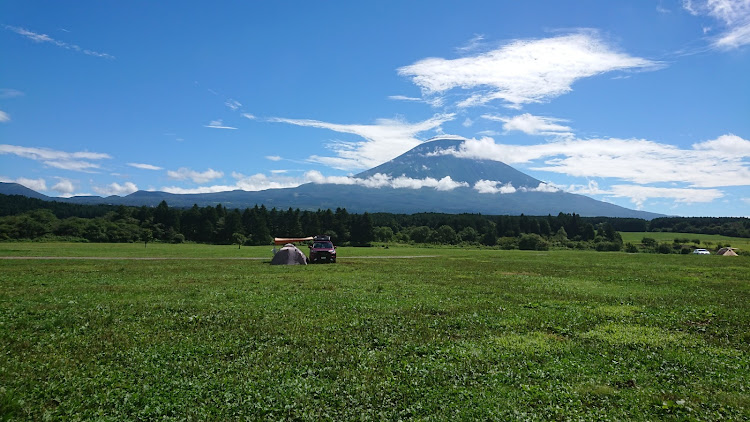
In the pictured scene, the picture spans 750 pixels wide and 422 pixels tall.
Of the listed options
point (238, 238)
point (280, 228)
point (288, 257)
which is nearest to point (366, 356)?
point (288, 257)

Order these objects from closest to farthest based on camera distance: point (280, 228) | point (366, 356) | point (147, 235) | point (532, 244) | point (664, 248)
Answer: point (366, 356) < point (664, 248) < point (147, 235) < point (532, 244) < point (280, 228)

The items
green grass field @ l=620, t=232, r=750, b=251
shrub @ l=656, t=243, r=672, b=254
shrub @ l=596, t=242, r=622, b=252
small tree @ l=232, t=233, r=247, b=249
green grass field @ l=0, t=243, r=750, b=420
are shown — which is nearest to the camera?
green grass field @ l=0, t=243, r=750, b=420

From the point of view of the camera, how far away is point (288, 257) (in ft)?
139

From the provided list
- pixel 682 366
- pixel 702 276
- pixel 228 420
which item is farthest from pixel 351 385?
pixel 702 276

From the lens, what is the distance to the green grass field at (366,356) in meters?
8.23

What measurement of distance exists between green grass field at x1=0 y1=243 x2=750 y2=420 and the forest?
99.6 m

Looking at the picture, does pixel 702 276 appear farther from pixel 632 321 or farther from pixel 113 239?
pixel 113 239

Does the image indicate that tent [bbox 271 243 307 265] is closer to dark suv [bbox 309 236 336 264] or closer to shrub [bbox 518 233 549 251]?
dark suv [bbox 309 236 336 264]

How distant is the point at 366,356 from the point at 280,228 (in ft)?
401

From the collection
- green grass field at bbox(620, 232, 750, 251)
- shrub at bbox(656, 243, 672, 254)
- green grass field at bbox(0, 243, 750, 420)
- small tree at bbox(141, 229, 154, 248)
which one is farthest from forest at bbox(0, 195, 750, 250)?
green grass field at bbox(0, 243, 750, 420)

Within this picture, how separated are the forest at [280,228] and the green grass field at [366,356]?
327 feet

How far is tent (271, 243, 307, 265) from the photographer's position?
42.1 metres

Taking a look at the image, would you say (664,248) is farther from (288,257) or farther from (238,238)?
(238,238)

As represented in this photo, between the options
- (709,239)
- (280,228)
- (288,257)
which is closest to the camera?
(288,257)
